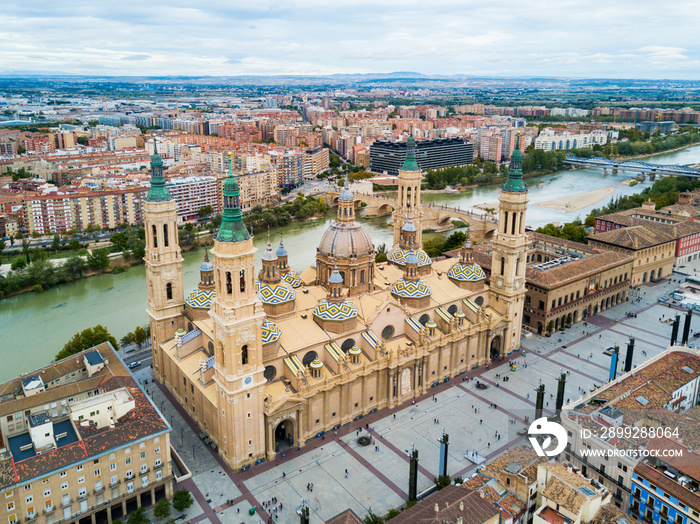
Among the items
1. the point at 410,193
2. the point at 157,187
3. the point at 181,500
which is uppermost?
the point at 157,187

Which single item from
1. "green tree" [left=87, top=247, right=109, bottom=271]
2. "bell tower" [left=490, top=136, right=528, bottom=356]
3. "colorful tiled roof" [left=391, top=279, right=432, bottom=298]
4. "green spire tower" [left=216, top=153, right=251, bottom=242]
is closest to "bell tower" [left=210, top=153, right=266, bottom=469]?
"green spire tower" [left=216, top=153, right=251, bottom=242]

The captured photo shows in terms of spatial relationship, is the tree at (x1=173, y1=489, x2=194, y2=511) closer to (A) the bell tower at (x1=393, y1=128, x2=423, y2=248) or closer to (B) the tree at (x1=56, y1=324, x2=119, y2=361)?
(B) the tree at (x1=56, y1=324, x2=119, y2=361)

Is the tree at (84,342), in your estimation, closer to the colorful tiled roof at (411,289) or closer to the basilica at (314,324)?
the basilica at (314,324)

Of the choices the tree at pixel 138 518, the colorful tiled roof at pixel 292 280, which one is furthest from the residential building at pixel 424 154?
the tree at pixel 138 518

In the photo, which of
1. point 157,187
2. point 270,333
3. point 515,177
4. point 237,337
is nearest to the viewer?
point 237,337

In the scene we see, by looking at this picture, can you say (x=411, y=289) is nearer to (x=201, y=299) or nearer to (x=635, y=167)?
(x=201, y=299)

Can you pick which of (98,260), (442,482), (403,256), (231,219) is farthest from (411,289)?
(98,260)
